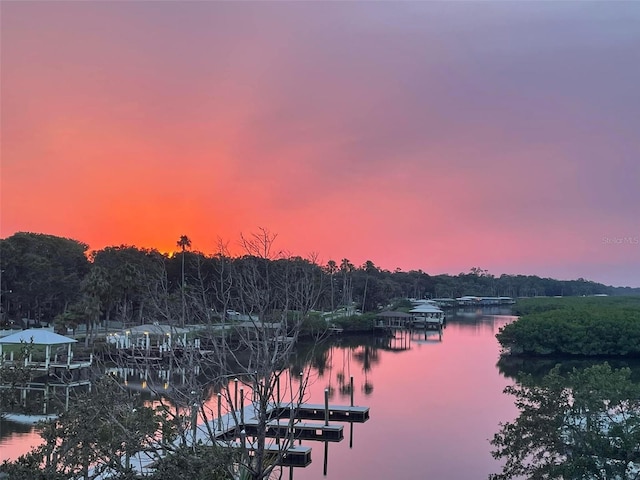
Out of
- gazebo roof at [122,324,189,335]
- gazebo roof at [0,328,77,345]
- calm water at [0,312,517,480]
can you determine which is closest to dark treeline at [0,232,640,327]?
gazebo roof at [122,324,189,335]

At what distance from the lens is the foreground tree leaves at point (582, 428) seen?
9.14 meters

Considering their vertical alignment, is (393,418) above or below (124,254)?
below

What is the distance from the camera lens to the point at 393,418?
2219cm

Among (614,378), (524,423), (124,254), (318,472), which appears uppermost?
(124,254)

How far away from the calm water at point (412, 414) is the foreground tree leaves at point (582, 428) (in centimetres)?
525

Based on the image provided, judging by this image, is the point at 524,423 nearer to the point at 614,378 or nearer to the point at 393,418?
the point at 614,378

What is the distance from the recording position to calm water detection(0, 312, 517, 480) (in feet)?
54.9

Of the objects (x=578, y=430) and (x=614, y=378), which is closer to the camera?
(x=578, y=430)

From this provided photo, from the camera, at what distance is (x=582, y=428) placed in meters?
9.92

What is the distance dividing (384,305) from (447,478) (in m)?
65.7

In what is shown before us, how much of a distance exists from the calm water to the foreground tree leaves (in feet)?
17.2

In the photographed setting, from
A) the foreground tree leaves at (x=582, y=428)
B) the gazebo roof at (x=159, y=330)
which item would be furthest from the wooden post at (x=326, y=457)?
the foreground tree leaves at (x=582, y=428)

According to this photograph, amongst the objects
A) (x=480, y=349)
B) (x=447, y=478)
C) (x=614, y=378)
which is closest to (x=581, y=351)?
(x=480, y=349)

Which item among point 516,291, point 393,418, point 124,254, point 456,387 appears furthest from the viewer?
point 516,291
